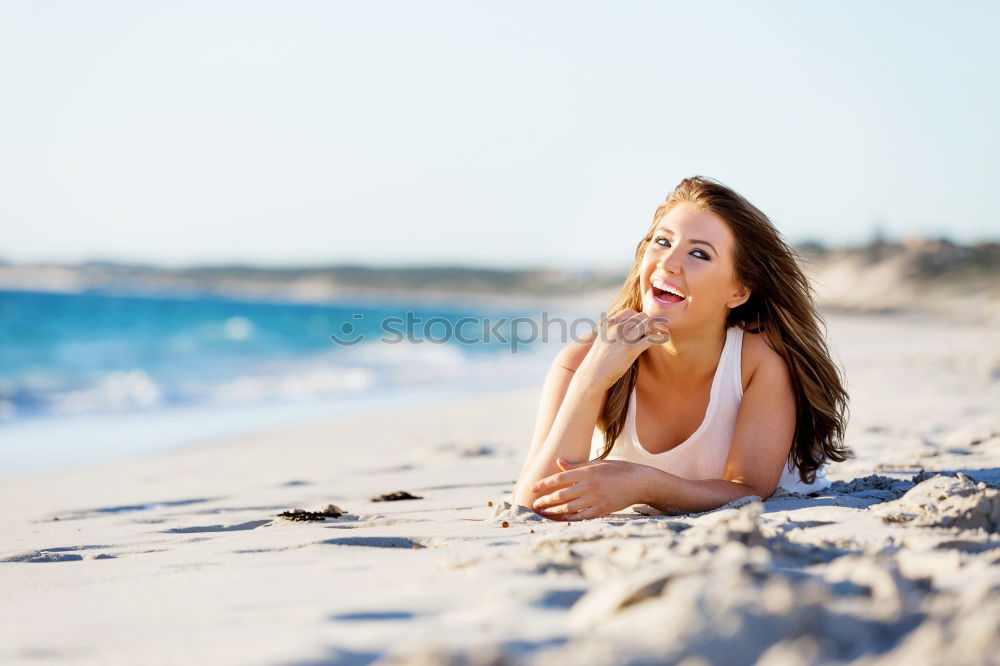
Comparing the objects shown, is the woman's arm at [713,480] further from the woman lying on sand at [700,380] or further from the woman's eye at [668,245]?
the woman's eye at [668,245]

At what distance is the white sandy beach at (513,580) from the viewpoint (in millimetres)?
1589

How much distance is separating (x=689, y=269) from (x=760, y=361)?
0.45 meters

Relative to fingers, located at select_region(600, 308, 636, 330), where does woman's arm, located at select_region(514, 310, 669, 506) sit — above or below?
below

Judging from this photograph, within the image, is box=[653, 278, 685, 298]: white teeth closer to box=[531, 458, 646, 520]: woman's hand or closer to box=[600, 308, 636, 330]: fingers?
box=[600, 308, 636, 330]: fingers

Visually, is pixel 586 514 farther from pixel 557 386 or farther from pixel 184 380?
pixel 184 380

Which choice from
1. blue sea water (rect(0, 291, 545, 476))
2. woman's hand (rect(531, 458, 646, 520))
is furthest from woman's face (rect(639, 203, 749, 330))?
blue sea water (rect(0, 291, 545, 476))

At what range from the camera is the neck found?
3506 mm

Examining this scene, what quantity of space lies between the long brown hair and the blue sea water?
526 cm

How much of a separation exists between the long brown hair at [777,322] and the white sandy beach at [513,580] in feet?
0.89

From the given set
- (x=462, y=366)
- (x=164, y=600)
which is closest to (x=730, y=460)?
(x=164, y=600)

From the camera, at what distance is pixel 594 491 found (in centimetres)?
309

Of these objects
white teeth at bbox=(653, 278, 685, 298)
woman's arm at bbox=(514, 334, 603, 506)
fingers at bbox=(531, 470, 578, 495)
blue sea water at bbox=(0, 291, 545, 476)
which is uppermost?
white teeth at bbox=(653, 278, 685, 298)

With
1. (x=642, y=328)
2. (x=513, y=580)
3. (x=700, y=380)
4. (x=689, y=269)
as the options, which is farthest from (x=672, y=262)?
(x=513, y=580)

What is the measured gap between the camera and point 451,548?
104 inches
